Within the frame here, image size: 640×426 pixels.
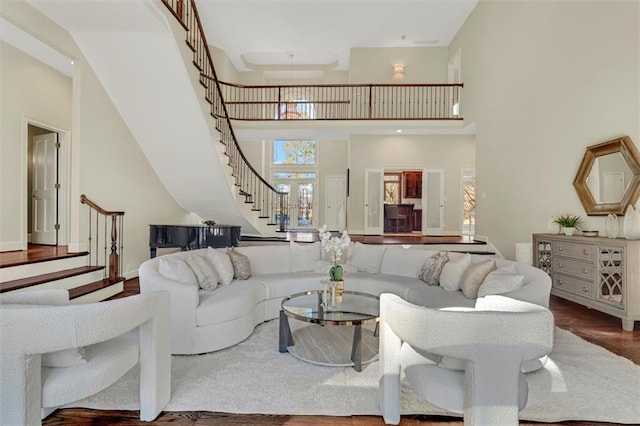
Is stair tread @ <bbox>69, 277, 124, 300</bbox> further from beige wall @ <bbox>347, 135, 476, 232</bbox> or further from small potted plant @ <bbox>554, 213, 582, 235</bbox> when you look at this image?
beige wall @ <bbox>347, 135, 476, 232</bbox>

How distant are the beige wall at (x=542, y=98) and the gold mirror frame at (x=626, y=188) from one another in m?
0.11

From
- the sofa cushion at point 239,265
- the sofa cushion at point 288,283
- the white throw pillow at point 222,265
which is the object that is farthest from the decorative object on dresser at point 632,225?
the white throw pillow at point 222,265

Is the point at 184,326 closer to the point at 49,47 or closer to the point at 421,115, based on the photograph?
the point at 49,47

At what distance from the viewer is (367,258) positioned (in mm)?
4727

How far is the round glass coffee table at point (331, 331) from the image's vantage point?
2721mm

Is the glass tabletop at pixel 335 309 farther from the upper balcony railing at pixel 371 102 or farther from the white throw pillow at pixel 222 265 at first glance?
the upper balcony railing at pixel 371 102

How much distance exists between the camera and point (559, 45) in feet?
16.5

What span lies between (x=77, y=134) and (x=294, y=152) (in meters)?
8.67

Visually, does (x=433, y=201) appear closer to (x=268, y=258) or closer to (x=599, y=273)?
(x=599, y=273)

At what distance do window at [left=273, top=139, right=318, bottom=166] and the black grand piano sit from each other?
7.51 meters

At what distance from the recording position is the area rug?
2.14 m

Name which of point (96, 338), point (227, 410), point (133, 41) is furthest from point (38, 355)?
point (133, 41)

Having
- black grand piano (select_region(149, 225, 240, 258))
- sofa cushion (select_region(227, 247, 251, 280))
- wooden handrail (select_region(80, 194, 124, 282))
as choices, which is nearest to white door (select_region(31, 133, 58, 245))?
wooden handrail (select_region(80, 194, 124, 282))

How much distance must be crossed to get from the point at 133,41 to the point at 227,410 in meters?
4.29
